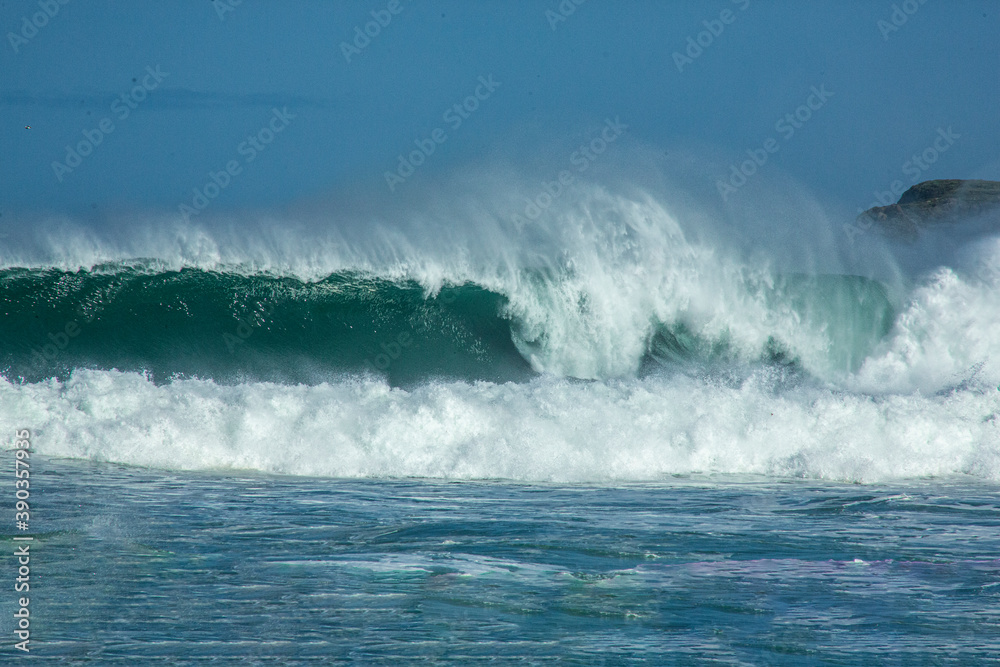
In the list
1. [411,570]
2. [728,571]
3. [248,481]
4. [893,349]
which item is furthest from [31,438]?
[893,349]

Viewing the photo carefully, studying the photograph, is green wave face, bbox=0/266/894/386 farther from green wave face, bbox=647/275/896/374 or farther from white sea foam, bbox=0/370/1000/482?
white sea foam, bbox=0/370/1000/482

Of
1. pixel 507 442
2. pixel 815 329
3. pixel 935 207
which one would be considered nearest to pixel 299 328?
pixel 507 442

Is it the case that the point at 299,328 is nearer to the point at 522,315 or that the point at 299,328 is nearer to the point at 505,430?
the point at 522,315

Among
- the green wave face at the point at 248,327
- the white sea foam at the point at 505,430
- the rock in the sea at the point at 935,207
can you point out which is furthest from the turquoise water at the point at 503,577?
the rock in the sea at the point at 935,207

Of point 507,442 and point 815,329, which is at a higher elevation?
point 815,329

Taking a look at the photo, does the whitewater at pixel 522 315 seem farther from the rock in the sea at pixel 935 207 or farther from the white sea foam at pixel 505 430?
the rock in the sea at pixel 935 207

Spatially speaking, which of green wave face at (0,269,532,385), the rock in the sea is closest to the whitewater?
green wave face at (0,269,532,385)
